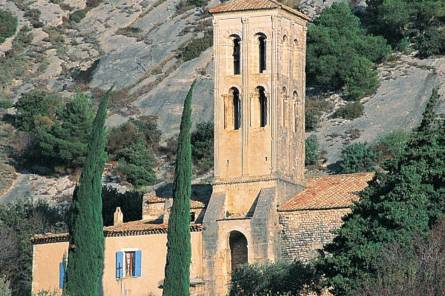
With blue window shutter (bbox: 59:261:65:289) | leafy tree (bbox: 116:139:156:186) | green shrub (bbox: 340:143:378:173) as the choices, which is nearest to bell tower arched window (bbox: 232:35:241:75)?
blue window shutter (bbox: 59:261:65:289)

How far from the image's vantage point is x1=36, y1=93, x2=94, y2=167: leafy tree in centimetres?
9062

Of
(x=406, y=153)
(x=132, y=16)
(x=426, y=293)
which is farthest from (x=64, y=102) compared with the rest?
(x=426, y=293)

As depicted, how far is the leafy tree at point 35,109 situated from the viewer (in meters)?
99.6

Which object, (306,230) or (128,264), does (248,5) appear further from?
(128,264)

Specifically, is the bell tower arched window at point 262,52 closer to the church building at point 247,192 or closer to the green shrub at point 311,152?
the church building at point 247,192

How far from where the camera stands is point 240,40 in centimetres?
6675

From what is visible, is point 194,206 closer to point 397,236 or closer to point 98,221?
point 98,221

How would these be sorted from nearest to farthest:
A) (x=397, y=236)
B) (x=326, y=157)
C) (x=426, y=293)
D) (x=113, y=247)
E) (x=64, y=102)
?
(x=426, y=293) → (x=397, y=236) → (x=113, y=247) → (x=326, y=157) → (x=64, y=102)

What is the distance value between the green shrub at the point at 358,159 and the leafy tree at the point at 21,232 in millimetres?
12949

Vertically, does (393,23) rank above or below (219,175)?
above

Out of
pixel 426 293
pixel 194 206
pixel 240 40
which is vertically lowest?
pixel 426 293

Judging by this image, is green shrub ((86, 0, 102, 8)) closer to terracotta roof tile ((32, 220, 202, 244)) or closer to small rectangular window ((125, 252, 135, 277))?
terracotta roof tile ((32, 220, 202, 244))

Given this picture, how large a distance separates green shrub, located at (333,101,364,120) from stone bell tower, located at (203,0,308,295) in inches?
941

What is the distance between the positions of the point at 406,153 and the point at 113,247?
13067 mm
